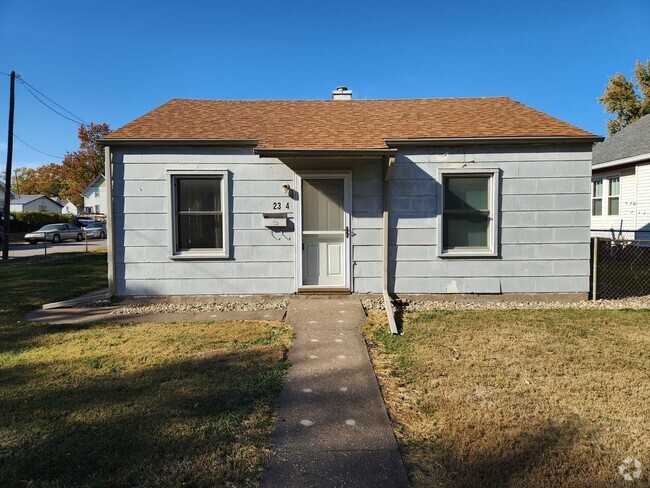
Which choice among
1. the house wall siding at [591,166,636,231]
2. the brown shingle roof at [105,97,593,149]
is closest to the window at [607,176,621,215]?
the house wall siding at [591,166,636,231]

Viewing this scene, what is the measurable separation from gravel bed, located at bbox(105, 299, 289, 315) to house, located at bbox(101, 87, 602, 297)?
0.24m

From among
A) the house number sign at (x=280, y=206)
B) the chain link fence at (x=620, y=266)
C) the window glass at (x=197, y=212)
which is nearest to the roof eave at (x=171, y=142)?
the window glass at (x=197, y=212)

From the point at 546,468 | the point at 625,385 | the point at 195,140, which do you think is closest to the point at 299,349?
the point at 546,468

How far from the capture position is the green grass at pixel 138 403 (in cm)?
263

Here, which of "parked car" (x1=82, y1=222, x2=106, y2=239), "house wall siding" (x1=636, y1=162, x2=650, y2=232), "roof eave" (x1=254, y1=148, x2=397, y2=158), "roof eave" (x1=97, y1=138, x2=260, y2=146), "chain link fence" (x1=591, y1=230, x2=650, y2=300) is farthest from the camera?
"parked car" (x1=82, y1=222, x2=106, y2=239)

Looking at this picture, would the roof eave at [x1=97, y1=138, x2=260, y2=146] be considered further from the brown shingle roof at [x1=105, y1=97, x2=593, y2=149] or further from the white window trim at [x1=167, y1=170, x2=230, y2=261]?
the white window trim at [x1=167, y1=170, x2=230, y2=261]

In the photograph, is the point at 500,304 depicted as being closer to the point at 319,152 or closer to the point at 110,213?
the point at 319,152

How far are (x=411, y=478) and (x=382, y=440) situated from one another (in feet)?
1.41

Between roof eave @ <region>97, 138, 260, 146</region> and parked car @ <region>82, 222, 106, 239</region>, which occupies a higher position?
roof eave @ <region>97, 138, 260, 146</region>

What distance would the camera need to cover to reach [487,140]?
23.9ft

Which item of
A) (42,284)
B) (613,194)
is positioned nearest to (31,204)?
(42,284)

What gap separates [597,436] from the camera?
301 cm

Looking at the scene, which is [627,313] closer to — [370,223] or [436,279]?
[436,279]

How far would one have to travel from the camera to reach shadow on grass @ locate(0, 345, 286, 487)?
2596 millimetres
